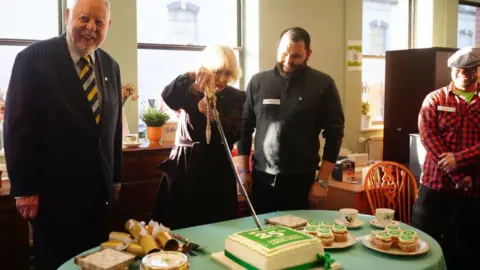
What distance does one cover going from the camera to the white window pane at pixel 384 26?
506 centimetres

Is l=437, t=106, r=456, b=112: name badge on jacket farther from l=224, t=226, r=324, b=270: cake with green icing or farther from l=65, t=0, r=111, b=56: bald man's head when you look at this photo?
l=65, t=0, r=111, b=56: bald man's head

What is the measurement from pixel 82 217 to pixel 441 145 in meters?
1.92

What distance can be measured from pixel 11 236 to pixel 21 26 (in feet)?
4.87

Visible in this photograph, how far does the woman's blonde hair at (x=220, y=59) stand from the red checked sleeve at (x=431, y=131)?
1.20 metres

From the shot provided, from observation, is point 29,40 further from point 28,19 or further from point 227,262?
point 227,262

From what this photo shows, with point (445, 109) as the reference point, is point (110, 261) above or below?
below

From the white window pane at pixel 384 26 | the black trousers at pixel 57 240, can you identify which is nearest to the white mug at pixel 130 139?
the black trousers at pixel 57 240

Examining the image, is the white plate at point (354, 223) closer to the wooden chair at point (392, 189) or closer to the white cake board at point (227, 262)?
the white cake board at point (227, 262)

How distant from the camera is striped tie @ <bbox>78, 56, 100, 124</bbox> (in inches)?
75.5

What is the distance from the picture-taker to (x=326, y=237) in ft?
5.43

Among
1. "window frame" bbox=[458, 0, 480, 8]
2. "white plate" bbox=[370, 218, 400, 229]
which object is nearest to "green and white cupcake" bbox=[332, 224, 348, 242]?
"white plate" bbox=[370, 218, 400, 229]

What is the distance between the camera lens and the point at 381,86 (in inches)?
204

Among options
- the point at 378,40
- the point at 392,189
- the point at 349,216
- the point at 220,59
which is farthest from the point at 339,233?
the point at 378,40

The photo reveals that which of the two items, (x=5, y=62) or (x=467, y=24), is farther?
(x=467, y=24)
